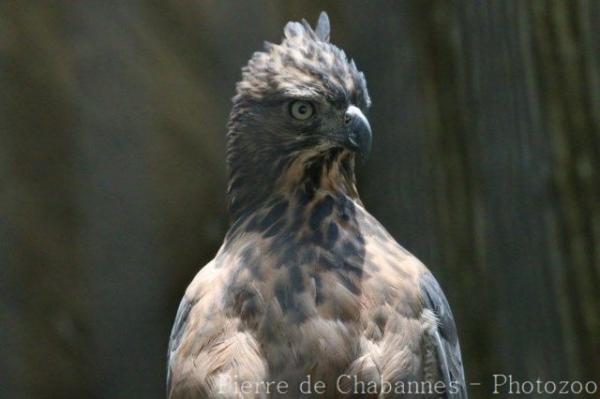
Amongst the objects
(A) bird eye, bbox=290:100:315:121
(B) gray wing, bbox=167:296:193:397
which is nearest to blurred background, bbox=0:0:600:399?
(B) gray wing, bbox=167:296:193:397

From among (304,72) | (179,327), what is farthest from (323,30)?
(179,327)

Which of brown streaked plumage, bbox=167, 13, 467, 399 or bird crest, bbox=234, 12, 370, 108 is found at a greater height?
bird crest, bbox=234, 12, 370, 108

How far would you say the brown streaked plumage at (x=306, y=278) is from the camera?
9.03ft

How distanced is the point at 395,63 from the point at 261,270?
3.23 ft

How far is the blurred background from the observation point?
11.4ft

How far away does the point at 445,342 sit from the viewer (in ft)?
9.67

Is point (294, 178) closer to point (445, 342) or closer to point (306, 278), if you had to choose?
point (306, 278)

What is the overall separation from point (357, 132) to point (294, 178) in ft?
1.03

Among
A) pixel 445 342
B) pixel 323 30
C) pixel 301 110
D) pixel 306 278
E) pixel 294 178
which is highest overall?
pixel 323 30

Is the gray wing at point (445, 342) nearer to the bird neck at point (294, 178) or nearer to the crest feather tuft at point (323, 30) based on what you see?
the bird neck at point (294, 178)

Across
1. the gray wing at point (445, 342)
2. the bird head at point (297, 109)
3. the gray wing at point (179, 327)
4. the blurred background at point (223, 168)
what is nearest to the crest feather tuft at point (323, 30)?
the bird head at point (297, 109)

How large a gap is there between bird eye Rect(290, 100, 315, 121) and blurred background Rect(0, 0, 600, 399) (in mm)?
669

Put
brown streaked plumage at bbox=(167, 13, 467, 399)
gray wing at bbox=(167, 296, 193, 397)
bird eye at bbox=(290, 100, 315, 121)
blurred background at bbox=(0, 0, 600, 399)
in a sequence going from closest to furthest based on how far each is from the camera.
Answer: brown streaked plumage at bbox=(167, 13, 467, 399) < bird eye at bbox=(290, 100, 315, 121) < gray wing at bbox=(167, 296, 193, 397) < blurred background at bbox=(0, 0, 600, 399)

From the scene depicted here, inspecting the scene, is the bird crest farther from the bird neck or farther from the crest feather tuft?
the bird neck
